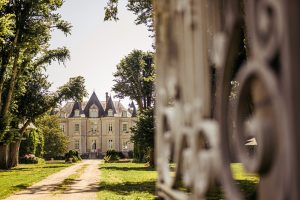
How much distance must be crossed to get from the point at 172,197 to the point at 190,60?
2.04 feet

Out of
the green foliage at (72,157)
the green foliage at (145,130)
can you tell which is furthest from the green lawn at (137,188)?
the green foliage at (72,157)

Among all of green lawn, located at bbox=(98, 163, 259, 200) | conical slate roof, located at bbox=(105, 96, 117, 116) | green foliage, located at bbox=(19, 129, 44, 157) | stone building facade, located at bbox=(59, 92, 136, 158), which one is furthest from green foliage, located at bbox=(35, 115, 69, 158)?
green lawn, located at bbox=(98, 163, 259, 200)

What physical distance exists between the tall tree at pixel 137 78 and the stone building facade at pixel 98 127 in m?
34.2

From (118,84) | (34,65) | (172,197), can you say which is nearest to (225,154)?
(172,197)

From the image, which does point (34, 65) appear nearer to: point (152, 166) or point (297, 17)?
point (152, 166)

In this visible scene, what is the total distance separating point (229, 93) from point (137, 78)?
44.4 metres

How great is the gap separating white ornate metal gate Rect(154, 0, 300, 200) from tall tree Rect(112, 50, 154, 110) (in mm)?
42353

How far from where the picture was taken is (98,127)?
81.1 meters

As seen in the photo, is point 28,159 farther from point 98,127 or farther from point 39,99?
Answer: point 98,127

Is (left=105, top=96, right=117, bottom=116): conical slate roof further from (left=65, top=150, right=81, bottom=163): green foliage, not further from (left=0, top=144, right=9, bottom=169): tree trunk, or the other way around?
(left=0, top=144, right=9, bottom=169): tree trunk

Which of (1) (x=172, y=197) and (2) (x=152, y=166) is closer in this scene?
(1) (x=172, y=197)

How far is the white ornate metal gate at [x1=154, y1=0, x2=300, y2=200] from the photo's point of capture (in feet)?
2.54

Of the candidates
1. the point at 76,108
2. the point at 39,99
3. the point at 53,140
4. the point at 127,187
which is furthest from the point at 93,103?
the point at 127,187

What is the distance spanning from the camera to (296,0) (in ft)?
2.58
